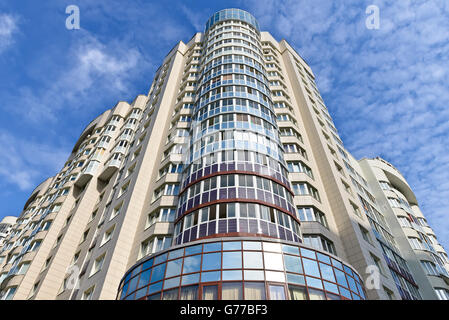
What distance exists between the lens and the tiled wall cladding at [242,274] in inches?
632

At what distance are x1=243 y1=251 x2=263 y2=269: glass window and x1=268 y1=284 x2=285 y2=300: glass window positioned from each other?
1281 millimetres

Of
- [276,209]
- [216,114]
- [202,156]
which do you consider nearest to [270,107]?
[216,114]

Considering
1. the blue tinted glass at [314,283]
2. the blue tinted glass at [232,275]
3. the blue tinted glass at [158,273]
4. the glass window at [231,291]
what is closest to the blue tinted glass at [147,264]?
the blue tinted glass at [158,273]

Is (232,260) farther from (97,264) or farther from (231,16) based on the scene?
(231,16)

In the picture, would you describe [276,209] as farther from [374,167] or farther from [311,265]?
[374,167]

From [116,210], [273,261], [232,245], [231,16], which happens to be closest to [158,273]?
[232,245]

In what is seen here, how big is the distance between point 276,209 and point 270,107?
15239 mm

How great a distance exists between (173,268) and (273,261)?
19.5 feet

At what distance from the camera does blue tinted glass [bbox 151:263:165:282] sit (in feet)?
58.4

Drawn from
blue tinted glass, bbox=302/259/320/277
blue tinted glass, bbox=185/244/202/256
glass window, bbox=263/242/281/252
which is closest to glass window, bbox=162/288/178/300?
blue tinted glass, bbox=185/244/202/256

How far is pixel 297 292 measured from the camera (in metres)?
16.3

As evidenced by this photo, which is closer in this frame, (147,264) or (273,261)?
(273,261)

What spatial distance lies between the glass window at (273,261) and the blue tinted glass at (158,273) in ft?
20.5
